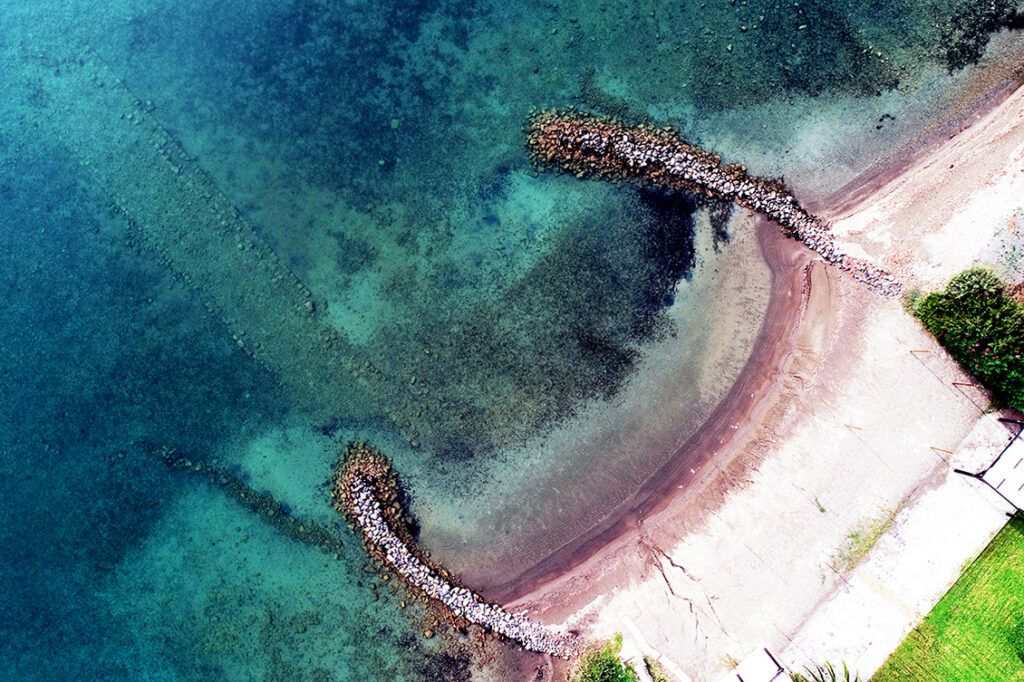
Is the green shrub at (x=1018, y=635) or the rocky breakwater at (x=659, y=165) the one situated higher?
the rocky breakwater at (x=659, y=165)

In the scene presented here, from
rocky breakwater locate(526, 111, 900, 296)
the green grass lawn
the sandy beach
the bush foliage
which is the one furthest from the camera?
rocky breakwater locate(526, 111, 900, 296)

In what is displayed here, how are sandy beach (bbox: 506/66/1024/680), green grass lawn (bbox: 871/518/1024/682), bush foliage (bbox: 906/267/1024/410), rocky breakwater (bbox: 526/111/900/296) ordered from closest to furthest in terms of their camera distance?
bush foliage (bbox: 906/267/1024/410)
green grass lawn (bbox: 871/518/1024/682)
sandy beach (bbox: 506/66/1024/680)
rocky breakwater (bbox: 526/111/900/296)

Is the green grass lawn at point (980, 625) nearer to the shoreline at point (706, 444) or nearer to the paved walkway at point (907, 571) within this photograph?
the paved walkway at point (907, 571)

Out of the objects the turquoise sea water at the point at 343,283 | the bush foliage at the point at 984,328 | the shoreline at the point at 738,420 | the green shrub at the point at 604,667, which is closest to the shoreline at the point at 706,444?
the shoreline at the point at 738,420

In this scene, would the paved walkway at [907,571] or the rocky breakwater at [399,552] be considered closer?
the paved walkway at [907,571]

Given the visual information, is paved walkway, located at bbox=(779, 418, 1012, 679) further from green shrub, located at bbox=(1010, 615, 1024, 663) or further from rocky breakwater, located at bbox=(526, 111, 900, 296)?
rocky breakwater, located at bbox=(526, 111, 900, 296)

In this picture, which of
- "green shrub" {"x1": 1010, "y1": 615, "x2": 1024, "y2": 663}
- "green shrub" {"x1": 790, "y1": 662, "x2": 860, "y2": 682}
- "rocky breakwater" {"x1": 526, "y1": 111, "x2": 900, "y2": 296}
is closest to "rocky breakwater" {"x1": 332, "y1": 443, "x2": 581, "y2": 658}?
"green shrub" {"x1": 790, "y1": 662, "x2": 860, "y2": 682}
